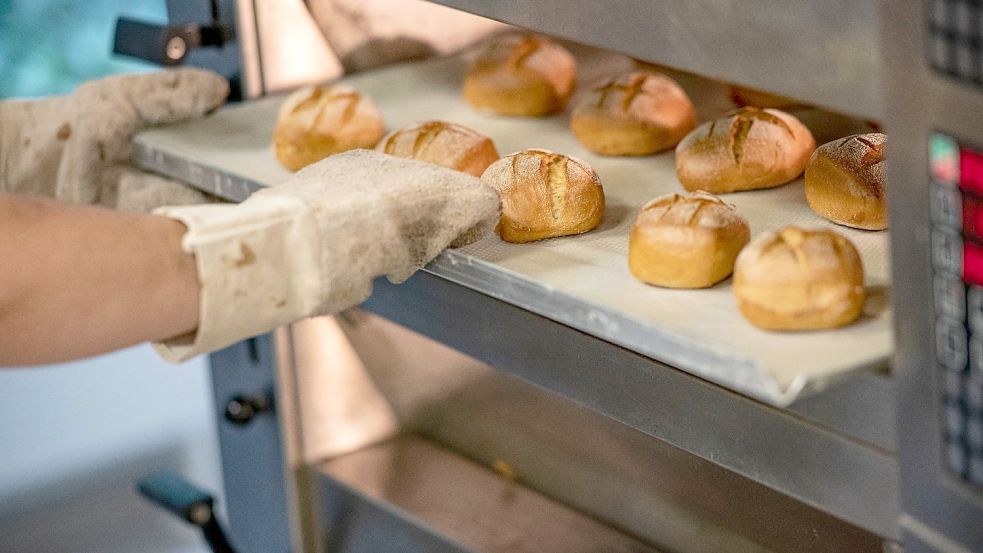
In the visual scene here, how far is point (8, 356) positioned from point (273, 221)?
291 millimetres

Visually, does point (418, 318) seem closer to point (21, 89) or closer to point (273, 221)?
point (273, 221)

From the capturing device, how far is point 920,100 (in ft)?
2.98

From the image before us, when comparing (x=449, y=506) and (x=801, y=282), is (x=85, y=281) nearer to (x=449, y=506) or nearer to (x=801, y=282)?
(x=801, y=282)

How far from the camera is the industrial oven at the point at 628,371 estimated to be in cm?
94

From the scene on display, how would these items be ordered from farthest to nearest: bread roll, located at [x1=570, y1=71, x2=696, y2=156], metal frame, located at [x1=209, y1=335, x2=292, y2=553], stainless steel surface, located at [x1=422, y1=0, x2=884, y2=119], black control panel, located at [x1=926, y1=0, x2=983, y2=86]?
metal frame, located at [x1=209, y1=335, x2=292, y2=553] → bread roll, located at [x1=570, y1=71, x2=696, y2=156] → stainless steel surface, located at [x1=422, y1=0, x2=884, y2=119] → black control panel, located at [x1=926, y1=0, x2=983, y2=86]

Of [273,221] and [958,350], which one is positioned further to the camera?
[273,221]

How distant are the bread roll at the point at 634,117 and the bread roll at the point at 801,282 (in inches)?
20.5

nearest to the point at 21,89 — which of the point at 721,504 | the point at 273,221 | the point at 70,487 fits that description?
the point at 70,487

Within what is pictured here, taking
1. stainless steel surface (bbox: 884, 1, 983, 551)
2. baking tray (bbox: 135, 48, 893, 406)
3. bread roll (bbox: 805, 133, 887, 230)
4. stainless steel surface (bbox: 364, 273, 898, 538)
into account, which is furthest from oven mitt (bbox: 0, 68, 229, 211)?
stainless steel surface (bbox: 884, 1, 983, 551)

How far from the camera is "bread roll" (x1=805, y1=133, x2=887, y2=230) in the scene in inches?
52.6

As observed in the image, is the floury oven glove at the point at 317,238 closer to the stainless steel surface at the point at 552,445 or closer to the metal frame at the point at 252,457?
the stainless steel surface at the point at 552,445

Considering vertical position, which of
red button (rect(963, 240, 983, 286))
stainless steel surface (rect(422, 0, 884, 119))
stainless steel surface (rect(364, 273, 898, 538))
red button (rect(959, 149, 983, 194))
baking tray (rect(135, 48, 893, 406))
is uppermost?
stainless steel surface (rect(422, 0, 884, 119))

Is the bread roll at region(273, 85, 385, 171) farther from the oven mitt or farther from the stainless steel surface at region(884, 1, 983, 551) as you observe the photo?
the stainless steel surface at region(884, 1, 983, 551)

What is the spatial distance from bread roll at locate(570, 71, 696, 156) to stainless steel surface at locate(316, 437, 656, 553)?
540 mm
